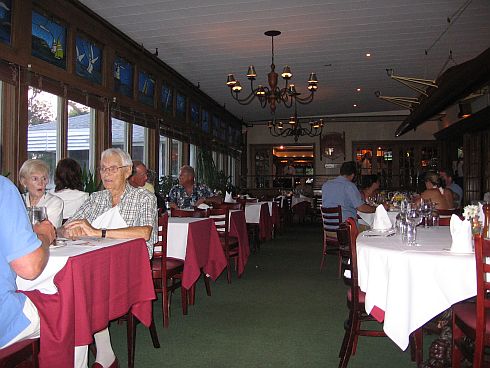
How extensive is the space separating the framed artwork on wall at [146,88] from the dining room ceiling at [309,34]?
0.50 meters

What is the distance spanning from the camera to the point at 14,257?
1.85 m

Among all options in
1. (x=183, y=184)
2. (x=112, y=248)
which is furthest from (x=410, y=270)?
(x=183, y=184)

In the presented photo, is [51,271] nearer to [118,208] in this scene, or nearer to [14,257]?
[14,257]

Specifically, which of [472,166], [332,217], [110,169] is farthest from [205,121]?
[110,169]

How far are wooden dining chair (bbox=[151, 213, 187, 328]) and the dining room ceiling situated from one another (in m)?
3.78

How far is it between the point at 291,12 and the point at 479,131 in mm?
7685

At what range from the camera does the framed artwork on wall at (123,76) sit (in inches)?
313

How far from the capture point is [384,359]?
350 centimetres

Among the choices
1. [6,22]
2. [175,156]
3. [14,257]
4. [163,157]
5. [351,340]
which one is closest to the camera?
[14,257]

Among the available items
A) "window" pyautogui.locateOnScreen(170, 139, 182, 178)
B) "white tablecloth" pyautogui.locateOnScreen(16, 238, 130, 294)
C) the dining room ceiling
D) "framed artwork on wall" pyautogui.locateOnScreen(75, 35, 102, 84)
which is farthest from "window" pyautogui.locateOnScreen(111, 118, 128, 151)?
"white tablecloth" pyautogui.locateOnScreen(16, 238, 130, 294)
